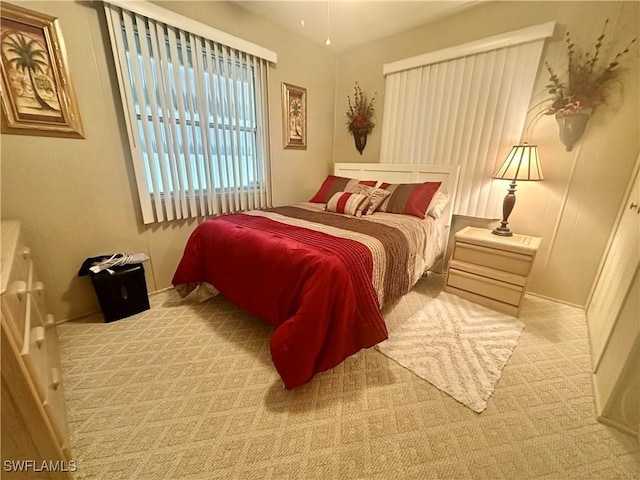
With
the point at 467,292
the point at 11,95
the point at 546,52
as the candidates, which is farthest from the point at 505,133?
the point at 11,95

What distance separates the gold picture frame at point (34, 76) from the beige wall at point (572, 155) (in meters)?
3.10

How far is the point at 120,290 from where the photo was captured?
1.87m

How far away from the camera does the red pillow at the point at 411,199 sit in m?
2.34

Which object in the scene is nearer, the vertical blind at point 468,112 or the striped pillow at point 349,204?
the vertical blind at point 468,112

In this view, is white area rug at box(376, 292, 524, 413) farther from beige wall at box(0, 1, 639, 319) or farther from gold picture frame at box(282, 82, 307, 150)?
gold picture frame at box(282, 82, 307, 150)

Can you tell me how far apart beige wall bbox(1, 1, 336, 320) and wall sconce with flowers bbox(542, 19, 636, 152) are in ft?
9.14

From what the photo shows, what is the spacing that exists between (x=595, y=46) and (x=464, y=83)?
87 centimetres

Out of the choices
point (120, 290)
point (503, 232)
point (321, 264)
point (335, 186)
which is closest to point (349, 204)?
point (335, 186)

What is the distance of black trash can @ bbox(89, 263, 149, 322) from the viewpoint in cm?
180

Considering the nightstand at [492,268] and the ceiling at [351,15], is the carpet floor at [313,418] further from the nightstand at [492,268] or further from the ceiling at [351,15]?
the ceiling at [351,15]

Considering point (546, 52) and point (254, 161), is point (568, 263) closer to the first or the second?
point (546, 52)

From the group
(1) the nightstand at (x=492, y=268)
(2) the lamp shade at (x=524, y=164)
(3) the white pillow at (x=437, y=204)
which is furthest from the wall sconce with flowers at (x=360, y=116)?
(1) the nightstand at (x=492, y=268)

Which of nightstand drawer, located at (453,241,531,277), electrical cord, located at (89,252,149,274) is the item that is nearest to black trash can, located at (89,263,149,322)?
electrical cord, located at (89,252,149,274)

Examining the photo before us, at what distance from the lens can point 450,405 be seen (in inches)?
49.5
